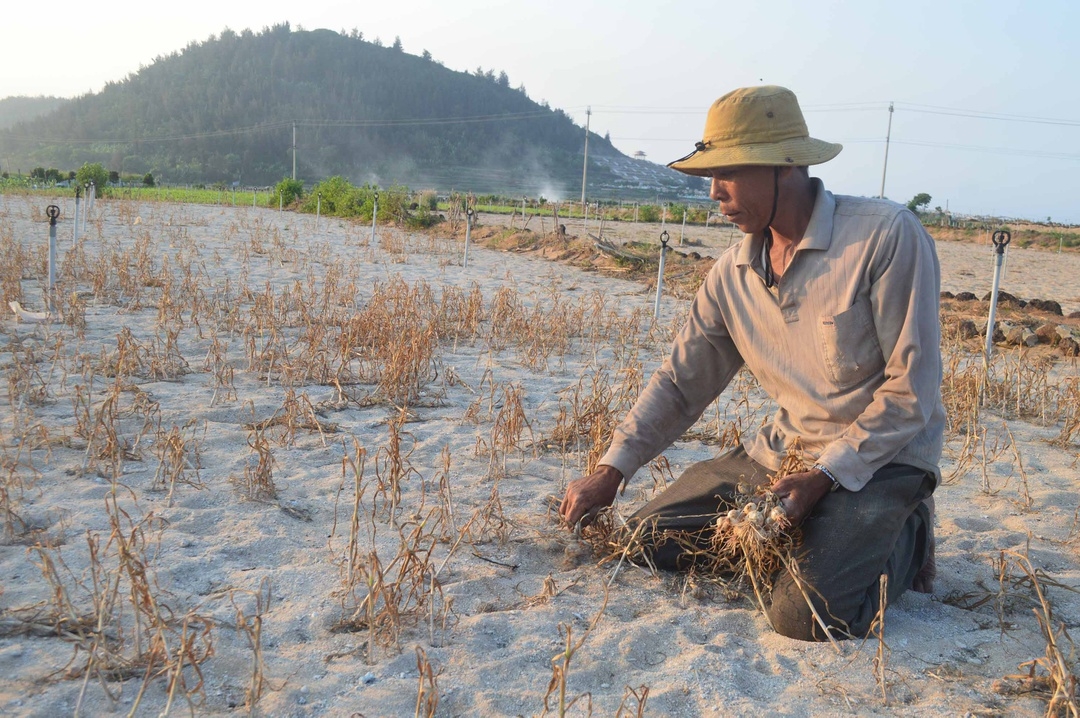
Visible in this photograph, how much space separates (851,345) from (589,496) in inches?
36.1

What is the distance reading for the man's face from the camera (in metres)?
2.60

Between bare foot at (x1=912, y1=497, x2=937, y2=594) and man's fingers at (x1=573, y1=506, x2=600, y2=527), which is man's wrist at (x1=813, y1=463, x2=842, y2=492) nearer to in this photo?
bare foot at (x1=912, y1=497, x2=937, y2=594)

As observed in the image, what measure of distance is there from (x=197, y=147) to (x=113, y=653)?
102171 millimetres

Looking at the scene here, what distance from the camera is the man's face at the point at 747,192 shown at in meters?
2.60

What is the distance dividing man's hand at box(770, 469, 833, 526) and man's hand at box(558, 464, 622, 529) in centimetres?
53

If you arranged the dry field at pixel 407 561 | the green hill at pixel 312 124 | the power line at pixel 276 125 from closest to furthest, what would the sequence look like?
1. the dry field at pixel 407 561
2. the green hill at pixel 312 124
3. the power line at pixel 276 125

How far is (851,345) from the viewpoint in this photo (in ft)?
8.44

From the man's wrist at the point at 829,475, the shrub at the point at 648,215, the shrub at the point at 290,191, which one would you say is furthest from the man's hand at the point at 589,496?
the shrub at the point at 648,215

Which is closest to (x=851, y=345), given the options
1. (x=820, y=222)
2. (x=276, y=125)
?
(x=820, y=222)

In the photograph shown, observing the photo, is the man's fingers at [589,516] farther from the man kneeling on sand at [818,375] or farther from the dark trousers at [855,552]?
the dark trousers at [855,552]

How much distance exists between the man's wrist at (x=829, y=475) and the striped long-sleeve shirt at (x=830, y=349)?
0.02 m

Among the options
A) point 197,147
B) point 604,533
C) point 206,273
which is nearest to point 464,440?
point 604,533

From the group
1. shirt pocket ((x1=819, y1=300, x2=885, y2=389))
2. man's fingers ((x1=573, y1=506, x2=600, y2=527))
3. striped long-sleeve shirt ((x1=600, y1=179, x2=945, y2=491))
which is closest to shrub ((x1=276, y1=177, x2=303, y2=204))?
striped long-sleeve shirt ((x1=600, y1=179, x2=945, y2=491))

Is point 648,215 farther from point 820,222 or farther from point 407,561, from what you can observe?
point 407,561
